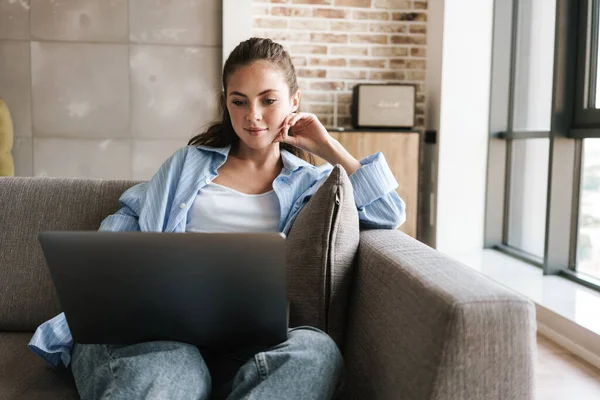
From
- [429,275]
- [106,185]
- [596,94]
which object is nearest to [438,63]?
[596,94]

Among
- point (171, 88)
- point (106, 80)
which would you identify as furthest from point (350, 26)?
point (106, 80)

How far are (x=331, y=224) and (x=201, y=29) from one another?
10.0 feet

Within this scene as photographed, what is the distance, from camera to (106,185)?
5.79ft

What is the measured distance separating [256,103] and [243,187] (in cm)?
23

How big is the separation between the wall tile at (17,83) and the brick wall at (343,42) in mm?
1478

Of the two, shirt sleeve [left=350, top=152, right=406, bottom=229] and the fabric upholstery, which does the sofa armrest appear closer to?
shirt sleeve [left=350, top=152, right=406, bottom=229]

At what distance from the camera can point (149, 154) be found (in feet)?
13.7

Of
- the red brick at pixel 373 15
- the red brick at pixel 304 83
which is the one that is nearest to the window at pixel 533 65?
the red brick at pixel 373 15

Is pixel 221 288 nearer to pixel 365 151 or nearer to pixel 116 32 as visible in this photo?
pixel 365 151

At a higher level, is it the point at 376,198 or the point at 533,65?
the point at 533,65

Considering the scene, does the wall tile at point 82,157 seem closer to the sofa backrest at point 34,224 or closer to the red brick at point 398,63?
the red brick at point 398,63

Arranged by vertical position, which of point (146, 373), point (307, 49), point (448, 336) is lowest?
point (146, 373)

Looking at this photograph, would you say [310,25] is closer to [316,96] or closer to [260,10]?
[260,10]

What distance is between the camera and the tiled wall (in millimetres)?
4004
